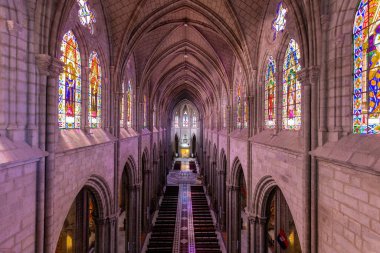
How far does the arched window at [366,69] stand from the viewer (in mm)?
5066

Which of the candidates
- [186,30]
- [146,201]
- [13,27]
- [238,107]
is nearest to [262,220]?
[238,107]

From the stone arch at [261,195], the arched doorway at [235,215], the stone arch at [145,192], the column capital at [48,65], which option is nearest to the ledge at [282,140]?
the stone arch at [261,195]

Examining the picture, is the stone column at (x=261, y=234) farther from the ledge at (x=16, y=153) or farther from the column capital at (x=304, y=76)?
the ledge at (x=16, y=153)

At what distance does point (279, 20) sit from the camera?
9625mm

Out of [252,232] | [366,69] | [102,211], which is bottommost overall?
[252,232]

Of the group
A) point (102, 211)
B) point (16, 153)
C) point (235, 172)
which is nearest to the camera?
point (16, 153)

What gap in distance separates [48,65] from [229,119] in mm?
13179

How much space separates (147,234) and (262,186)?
13.0m

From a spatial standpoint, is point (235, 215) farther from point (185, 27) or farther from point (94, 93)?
point (185, 27)

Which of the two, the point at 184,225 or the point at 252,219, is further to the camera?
the point at 184,225

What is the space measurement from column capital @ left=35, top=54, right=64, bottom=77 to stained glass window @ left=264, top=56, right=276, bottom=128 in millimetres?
7791

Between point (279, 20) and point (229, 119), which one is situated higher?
point (279, 20)

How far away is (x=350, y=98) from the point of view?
5.68m

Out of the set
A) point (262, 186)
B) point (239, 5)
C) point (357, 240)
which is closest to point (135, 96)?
point (239, 5)
